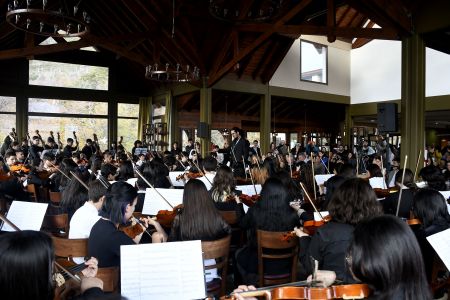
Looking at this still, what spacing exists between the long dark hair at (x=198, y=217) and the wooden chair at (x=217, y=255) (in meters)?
0.18

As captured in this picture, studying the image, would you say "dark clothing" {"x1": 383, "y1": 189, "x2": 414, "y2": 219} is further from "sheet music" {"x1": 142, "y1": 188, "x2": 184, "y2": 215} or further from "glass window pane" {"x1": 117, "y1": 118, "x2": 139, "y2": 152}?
"glass window pane" {"x1": 117, "y1": 118, "x2": 139, "y2": 152}

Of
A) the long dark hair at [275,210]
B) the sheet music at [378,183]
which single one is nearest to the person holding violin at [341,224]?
the long dark hair at [275,210]

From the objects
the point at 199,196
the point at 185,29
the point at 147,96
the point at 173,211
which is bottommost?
the point at 173,211

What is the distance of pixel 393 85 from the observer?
46.8 ft

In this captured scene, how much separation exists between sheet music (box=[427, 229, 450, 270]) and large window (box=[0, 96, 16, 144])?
14.7 m

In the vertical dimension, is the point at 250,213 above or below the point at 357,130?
below

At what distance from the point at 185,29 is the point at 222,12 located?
14.2 feet

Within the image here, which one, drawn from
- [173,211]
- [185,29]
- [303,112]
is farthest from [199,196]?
[303,112]

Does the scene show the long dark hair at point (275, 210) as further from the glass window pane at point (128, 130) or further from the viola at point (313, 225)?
the glass window pane at point (128, 130)

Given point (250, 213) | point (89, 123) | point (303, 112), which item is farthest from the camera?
point (303, 112)

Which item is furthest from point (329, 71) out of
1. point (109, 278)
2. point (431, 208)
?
point (109, 278)

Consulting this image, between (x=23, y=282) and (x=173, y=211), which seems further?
(x=173, y=211)

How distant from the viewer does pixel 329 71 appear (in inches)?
617

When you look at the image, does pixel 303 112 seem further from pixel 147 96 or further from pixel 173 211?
pixel 173 211
